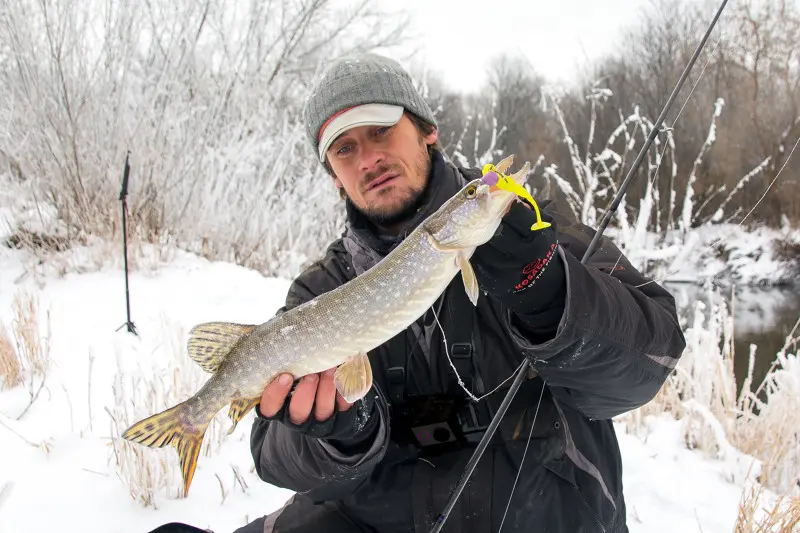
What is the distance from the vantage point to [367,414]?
144cm

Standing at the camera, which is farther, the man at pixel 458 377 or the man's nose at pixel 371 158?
the man's nose at pixel 371 158

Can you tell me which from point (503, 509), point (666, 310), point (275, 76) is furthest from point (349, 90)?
point (275, 76)

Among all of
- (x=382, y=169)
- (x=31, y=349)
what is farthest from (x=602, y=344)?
(x=31, y=349)

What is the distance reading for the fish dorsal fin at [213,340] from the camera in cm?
138

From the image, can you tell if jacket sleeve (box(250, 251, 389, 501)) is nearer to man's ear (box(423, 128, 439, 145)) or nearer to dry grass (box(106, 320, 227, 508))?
dry grass (box(106, 320, 227, 508))

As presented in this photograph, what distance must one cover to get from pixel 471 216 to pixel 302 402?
2.11ft

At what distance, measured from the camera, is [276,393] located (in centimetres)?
134

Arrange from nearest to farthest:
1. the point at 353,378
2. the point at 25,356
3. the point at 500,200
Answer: the point at 500,200
the point at 353,378
the point at 25,356

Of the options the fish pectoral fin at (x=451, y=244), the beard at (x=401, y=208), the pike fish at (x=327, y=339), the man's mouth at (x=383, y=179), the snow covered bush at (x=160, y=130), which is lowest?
the pike fish at (x=327, y=339)

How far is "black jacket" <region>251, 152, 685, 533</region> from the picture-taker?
1275mm

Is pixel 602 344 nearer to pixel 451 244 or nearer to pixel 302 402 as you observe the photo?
pixel 451 244

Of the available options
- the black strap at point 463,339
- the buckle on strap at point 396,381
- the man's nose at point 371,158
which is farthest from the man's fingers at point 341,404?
the man's nose at point 371,158

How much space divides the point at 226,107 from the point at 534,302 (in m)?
5.35

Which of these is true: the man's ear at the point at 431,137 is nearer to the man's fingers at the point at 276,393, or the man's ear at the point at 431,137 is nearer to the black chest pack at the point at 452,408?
the black chest pack at the point at 452,408
